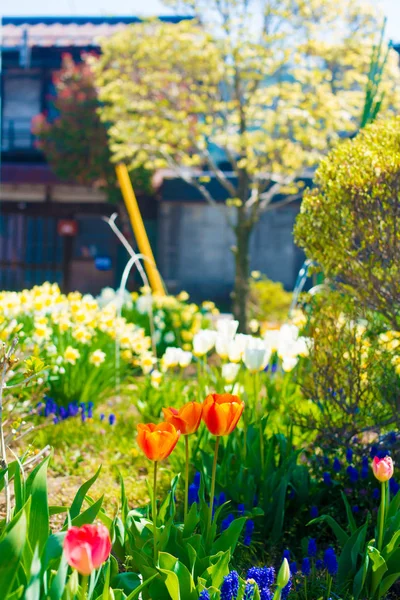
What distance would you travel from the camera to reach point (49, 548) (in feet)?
5.56

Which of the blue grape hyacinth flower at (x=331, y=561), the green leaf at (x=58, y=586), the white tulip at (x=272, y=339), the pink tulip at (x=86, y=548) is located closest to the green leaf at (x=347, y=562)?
the blue grape hyacinth flower at (x=331, y=561)

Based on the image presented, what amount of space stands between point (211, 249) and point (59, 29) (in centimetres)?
792

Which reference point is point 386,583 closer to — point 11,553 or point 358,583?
point 358,583

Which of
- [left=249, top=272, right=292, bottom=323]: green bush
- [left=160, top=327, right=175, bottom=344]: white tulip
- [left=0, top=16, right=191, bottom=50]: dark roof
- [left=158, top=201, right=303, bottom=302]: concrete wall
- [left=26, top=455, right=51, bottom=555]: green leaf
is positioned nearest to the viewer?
[left=26, top=455, right=51, bottom=555]: green leaf

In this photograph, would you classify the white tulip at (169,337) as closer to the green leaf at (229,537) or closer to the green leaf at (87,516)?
the green leaf at (229,537)

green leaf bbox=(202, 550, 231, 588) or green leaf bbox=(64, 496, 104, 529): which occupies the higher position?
green leaf bbox=(64, 496, 104, 529)

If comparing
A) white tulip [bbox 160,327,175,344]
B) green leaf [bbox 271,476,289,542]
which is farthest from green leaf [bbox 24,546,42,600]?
white tulip [bbox 160,327,175,344]

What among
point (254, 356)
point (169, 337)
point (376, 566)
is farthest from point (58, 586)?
point (169, 337)

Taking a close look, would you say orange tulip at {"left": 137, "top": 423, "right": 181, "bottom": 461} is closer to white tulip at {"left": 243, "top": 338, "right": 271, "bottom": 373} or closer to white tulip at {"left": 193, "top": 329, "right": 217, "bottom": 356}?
white tulip at {"left": 243, "top": 338, "right": 271, "bottom": 373}

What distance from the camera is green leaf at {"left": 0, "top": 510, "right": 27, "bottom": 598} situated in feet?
5.23

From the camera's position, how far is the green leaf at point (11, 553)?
5.23 feet

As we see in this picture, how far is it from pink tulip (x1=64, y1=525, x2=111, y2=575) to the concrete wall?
45.7 feet

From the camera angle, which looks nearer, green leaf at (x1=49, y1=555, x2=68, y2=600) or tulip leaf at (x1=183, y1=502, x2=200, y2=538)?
green leaf at (x1=49, y1=555, x2=68, y2=600)

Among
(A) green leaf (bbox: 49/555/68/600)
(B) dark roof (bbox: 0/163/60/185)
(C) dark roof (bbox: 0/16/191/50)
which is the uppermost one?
(C) dark roof (bbox: 0/16/191/50)
